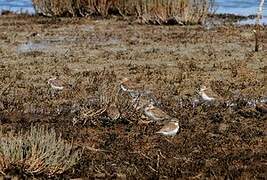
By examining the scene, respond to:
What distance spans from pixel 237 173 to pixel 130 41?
11.5 metres

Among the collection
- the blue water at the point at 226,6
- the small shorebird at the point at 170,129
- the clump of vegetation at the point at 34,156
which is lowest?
the blue water at the point at 226,6

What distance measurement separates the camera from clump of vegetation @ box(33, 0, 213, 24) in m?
22.3

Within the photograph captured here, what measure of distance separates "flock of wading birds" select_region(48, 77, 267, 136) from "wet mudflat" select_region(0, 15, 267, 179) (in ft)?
0.23

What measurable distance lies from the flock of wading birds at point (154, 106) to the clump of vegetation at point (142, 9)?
1125 cm

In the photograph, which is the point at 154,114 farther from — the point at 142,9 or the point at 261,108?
the point at 142,9

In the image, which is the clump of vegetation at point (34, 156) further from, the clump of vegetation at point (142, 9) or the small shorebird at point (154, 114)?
the clump of vegetation at point (142, 9)

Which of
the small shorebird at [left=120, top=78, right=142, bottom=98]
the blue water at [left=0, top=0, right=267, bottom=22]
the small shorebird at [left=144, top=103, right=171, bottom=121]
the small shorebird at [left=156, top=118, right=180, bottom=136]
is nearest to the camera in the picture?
the small shorebird at [left=156, top=118, right=180, bottom=136]

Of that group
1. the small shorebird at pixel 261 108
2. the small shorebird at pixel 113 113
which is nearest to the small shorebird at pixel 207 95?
the small shorebird at pixel 261 108

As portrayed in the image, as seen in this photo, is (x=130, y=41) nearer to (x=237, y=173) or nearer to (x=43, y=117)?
(x=43, y=117)

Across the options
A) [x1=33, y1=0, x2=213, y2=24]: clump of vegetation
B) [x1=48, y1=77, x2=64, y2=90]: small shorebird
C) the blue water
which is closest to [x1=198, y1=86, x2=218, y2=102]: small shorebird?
[x1=48, y1=77, x2=64, y2=90]: small shorebird

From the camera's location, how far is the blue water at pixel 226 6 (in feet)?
92.7

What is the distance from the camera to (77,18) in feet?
→ 80.8

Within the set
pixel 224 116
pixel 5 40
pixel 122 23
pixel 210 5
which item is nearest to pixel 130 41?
pixel 5 40

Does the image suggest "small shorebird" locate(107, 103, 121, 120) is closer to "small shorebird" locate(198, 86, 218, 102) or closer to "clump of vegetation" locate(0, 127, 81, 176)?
"small shorebird" locate(198, 86, 218, 102)
